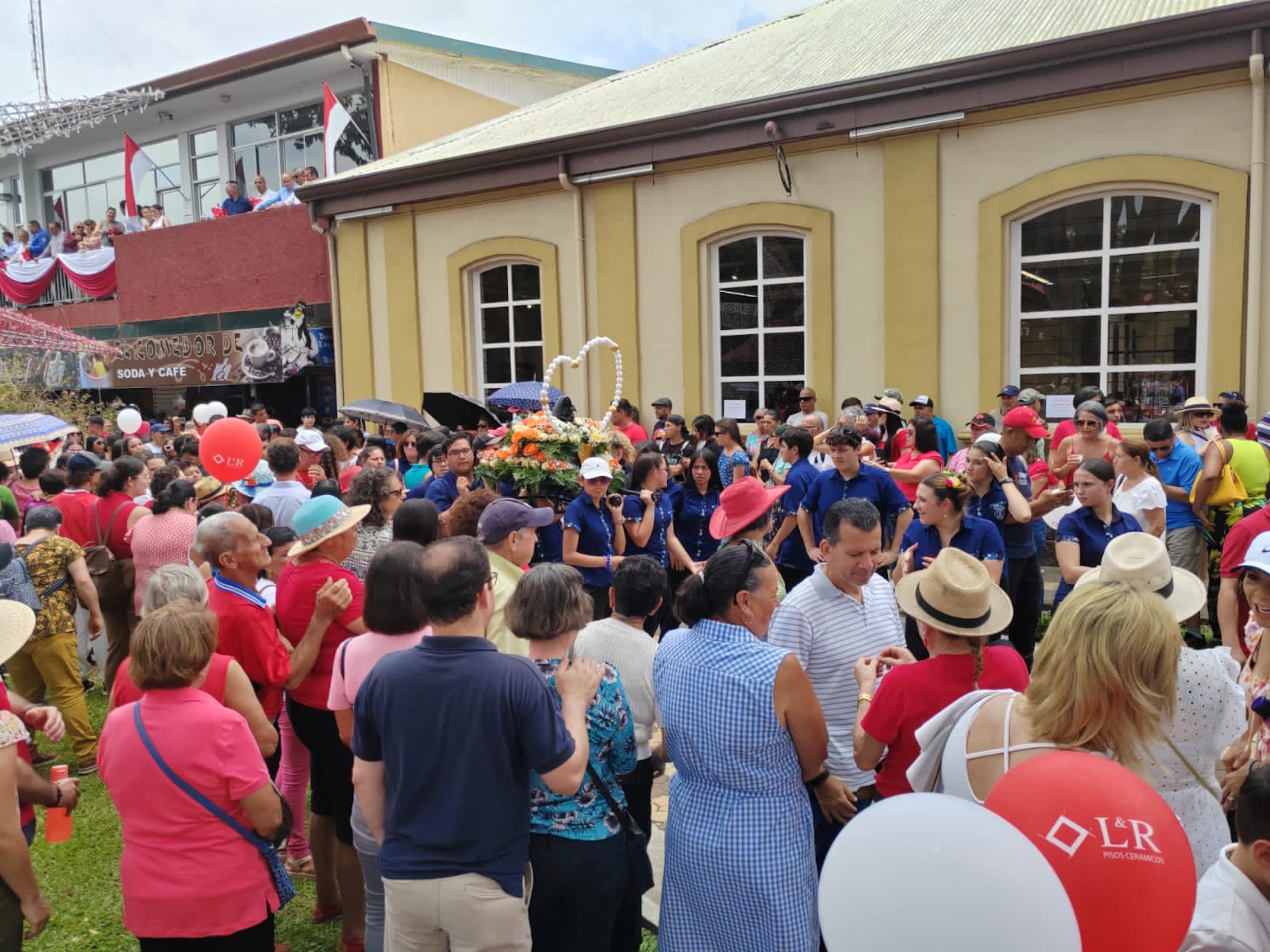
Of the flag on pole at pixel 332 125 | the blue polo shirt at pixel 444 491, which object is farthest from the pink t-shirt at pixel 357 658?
the flag on pole at pixel 332 125

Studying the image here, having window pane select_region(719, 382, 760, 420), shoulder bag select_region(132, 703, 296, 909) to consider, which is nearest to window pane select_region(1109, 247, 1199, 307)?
window pane select_region(719, 382, 760, 420)

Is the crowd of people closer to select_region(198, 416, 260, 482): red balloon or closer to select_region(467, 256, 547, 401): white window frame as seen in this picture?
select_region(198, 416, 260, 482): red balloon

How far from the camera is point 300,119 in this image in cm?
2033

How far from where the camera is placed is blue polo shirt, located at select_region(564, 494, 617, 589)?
20.3 ft

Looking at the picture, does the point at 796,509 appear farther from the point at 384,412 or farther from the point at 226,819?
the point at 384,412

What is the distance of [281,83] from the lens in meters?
19.9

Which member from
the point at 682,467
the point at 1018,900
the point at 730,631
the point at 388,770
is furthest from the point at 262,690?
the point at 682,467

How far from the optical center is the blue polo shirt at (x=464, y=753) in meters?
2.59

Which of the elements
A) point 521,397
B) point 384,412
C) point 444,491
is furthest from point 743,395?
point 444,491

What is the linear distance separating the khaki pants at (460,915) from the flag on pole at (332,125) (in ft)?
56.7

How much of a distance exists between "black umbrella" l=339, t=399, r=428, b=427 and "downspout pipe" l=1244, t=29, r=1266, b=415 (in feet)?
28.0

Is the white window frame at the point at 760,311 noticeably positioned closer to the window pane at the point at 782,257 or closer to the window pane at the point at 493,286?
the window pane at the point at 782,257

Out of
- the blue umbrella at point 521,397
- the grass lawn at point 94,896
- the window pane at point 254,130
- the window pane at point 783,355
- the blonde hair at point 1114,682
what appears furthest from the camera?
the window pane at point 254,130

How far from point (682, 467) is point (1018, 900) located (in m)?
6.50
